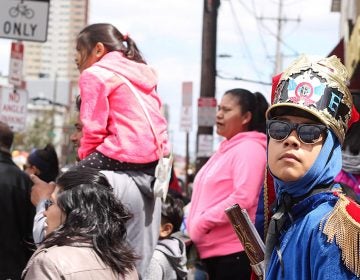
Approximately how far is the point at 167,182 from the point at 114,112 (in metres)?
0.50

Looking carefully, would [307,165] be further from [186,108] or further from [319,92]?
[186,108]

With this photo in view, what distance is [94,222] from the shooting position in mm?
3039

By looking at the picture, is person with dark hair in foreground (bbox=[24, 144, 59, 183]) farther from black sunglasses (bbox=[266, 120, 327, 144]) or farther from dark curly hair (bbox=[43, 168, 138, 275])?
black sunglasses (bbox=[266, 120, 327, 144])

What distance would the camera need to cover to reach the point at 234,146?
A: 4.95 m

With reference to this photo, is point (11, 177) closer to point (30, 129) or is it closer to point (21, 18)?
point (21, 18)

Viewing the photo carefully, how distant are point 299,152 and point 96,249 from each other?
1129mm

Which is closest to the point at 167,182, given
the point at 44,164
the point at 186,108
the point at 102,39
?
the point at 102,39

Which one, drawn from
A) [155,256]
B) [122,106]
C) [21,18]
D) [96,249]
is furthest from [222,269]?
[21,18]

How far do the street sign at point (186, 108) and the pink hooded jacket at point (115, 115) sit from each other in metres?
14.0

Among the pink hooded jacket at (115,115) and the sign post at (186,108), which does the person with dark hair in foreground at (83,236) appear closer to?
the pink hooded jacket at (115,115)

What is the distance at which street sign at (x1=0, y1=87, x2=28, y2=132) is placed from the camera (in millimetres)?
11367

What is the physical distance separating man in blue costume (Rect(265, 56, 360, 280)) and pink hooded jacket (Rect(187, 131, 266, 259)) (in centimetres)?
235

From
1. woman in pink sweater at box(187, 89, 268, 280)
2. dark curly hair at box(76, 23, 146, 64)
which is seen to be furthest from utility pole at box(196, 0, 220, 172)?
dark curly hair at box(76, 23, 146, 64)

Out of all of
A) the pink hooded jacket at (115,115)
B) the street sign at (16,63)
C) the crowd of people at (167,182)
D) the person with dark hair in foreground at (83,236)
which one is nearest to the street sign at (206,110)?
the street sign at (16,63)
